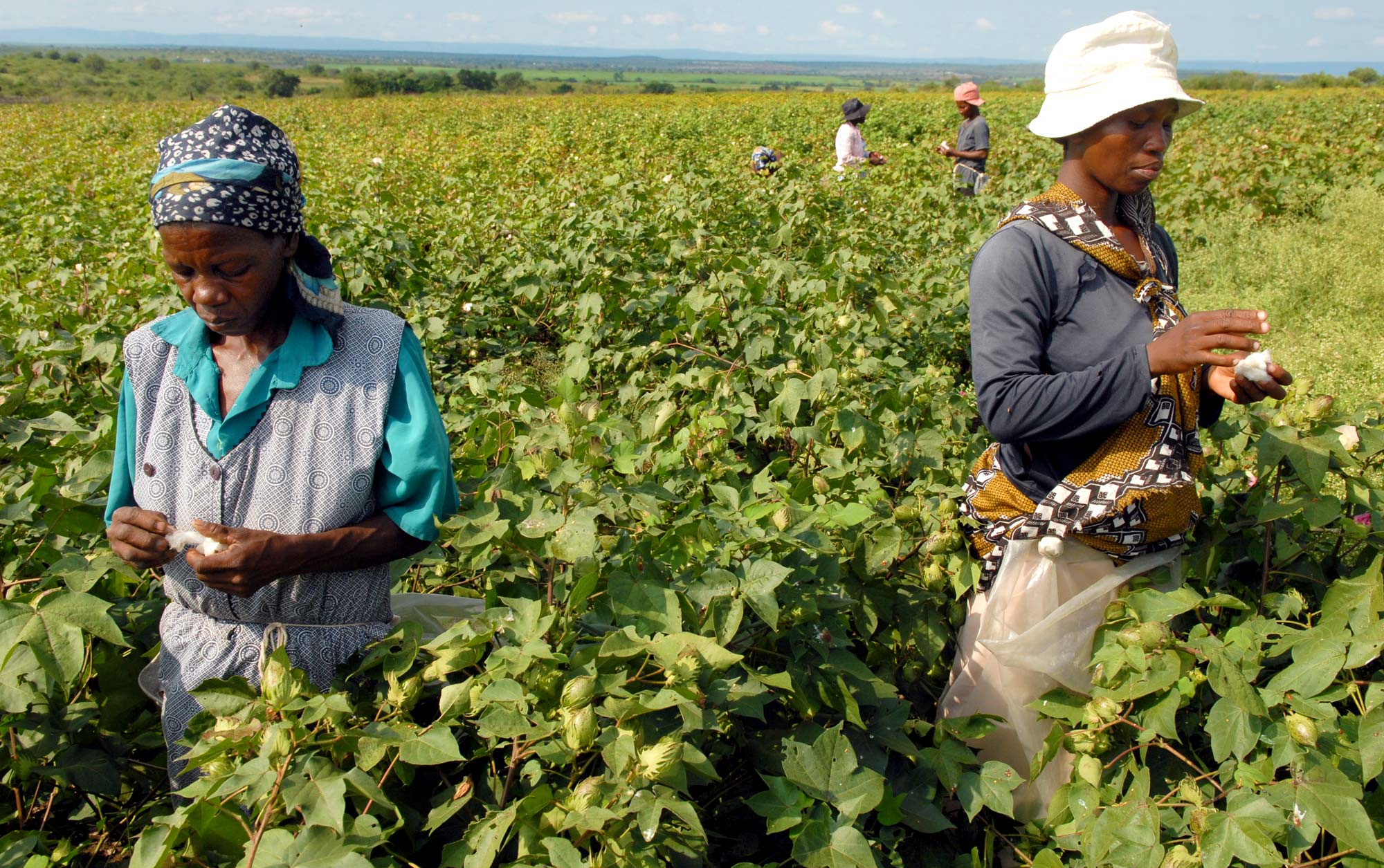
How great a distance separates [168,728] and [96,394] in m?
1.44

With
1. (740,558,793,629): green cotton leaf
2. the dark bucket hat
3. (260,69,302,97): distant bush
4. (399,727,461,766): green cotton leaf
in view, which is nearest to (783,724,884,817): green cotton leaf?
(740,558,793,629): green cotton leaf

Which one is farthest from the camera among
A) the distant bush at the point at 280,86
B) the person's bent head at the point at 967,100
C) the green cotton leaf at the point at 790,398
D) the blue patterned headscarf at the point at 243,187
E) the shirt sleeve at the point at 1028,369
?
the distant bush at the point at 280,86

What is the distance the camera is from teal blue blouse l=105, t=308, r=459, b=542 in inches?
54.5

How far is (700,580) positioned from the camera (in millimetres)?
1309

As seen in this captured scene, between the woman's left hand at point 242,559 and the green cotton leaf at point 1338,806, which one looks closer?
the green cotton leaf at point 1338,806

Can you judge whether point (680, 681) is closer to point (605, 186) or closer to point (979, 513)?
point (979, 513)

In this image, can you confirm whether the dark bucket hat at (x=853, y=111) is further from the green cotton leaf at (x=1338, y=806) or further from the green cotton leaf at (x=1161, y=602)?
the green cotton leaf at (x=1338, y=806)

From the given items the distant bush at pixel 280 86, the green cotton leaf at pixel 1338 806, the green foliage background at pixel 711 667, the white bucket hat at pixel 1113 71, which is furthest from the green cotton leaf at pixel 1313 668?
the distant bush at pixel 280 86

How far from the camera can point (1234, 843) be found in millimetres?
1190

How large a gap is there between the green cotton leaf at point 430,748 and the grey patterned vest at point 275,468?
431mm

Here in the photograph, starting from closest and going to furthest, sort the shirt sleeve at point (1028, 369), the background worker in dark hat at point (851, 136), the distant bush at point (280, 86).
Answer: the shirt sleeve at point (1028, 369)
the background worker in dark hat at point (851, 136)
the distant bush at point (280, 86)

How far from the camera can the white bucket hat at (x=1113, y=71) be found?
5.08ft

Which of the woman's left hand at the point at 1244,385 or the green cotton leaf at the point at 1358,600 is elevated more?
the woman's left hand at the point at 1244,385

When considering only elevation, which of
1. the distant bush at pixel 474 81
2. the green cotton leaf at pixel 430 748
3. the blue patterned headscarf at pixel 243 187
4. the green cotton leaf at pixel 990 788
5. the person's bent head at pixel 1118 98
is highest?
the distant bush at pixel 474 81
